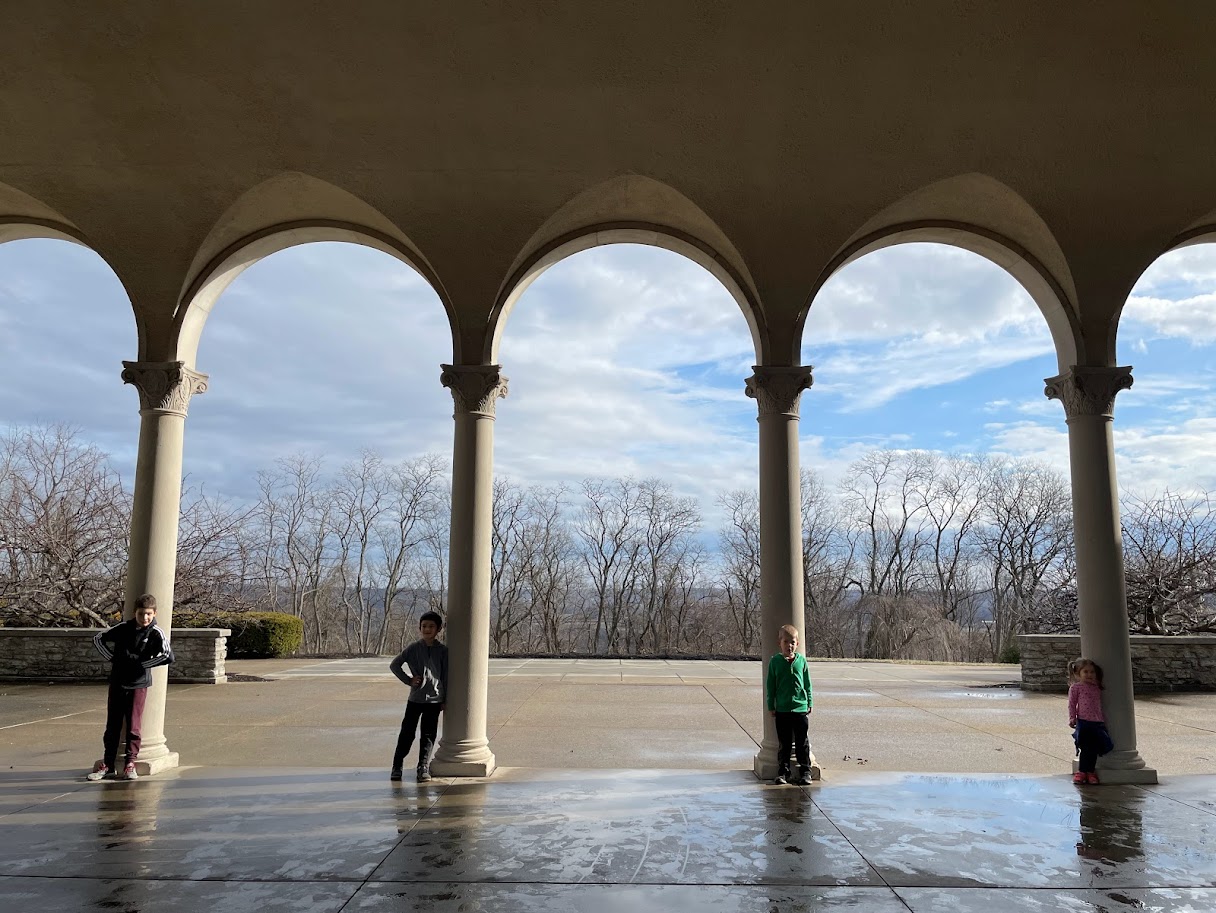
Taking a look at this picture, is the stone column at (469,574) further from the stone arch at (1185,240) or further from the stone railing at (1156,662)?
the stone railing at (1156,662)

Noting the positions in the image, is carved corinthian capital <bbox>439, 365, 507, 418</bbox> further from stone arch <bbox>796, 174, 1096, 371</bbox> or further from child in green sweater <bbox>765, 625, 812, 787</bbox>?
child in green sweater <bbox>765, 625, 812, 787</bbox>

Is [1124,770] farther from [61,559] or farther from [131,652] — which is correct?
[61,559]

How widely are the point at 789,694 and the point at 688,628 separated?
1333 inches

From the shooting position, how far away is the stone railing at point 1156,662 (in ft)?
51.3

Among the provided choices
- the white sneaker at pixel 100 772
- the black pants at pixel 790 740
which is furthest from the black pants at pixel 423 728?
the black pants at pixel 790 740

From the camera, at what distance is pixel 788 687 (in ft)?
24.7

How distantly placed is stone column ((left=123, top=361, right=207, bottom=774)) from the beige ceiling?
360 millimetres

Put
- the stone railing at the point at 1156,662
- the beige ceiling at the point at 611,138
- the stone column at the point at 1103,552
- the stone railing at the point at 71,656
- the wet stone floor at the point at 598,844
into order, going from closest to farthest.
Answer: the wet stone floor at the point at 598,844 → the beige ceiling at the point at 611,138 → the stone column at the point at 1103,552 → the stone railing at the point at 1156,662 → the stone railing at the point at 71,656

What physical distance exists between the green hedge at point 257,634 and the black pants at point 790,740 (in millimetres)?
17033

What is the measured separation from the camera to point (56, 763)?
332 inches

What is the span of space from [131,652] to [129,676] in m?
0.21

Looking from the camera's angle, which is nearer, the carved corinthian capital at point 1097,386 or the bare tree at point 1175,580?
the carved corinthian capital at point 1097,386

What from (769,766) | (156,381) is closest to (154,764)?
(156,381)

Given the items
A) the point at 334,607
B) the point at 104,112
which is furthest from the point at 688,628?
the point at 104,112
